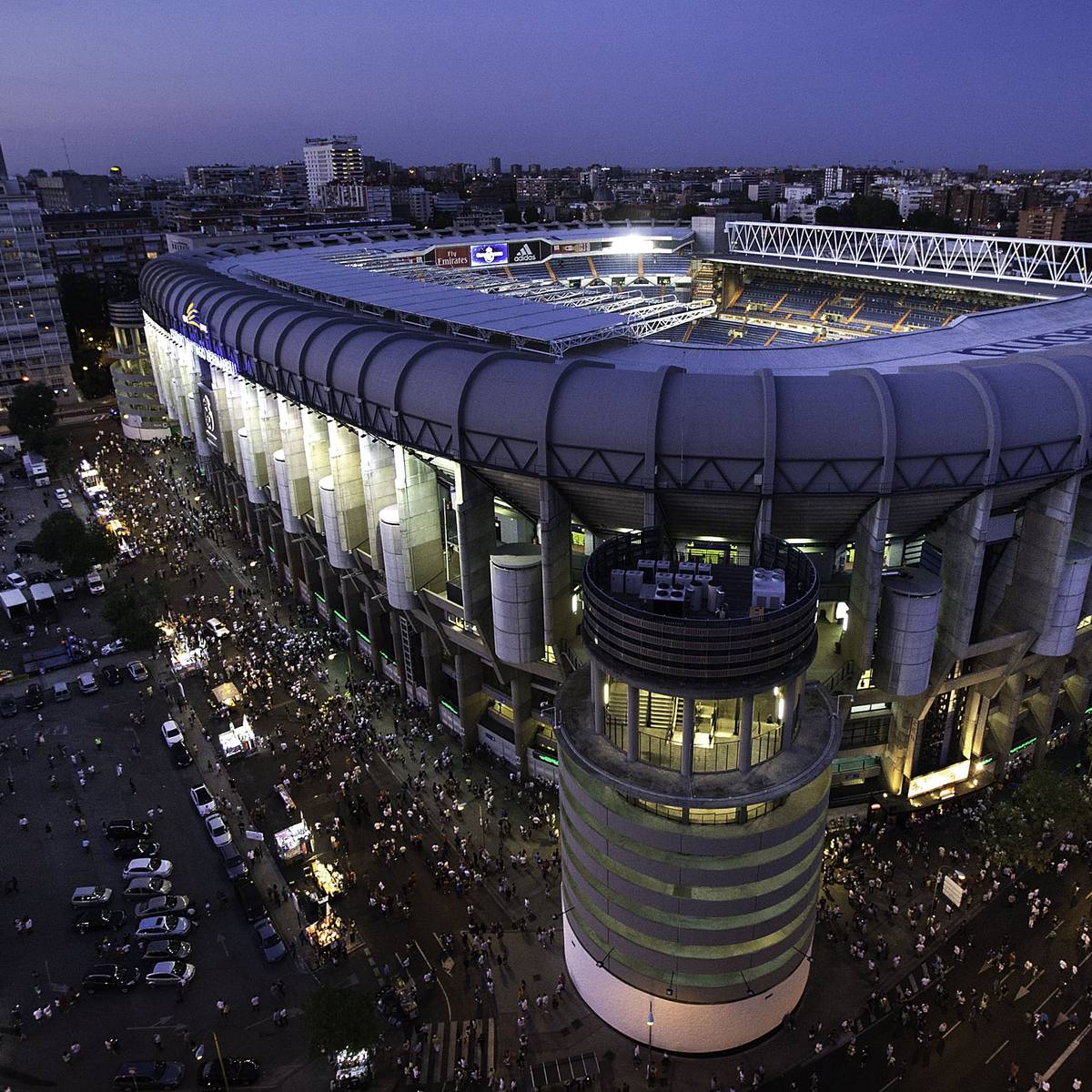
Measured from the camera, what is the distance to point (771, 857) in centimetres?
2772

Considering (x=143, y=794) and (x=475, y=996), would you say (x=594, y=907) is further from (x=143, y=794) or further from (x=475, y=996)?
(x=143, y=794)

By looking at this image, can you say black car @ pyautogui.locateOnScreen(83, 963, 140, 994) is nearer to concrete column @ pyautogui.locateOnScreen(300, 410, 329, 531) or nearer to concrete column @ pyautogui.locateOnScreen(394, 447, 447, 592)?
concrete column @ pyautogui.locateOnScreen(394, 447, 447, 592)

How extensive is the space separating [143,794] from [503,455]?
27.8 m

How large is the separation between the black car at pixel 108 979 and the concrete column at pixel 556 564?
22.1 meters

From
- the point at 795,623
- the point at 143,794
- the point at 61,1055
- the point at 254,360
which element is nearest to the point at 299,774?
the point at 143,794

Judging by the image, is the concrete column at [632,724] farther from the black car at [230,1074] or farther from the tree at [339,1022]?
the black car at [230,1074]

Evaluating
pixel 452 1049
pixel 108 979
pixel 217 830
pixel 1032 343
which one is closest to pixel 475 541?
pixel 217 830

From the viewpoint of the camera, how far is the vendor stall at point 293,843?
39000 mm

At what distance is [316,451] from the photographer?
53.8m

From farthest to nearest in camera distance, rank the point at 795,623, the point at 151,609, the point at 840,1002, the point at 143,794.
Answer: the point at 151,609, the point at 143,794, the point at 840,1002, the point at 795,623

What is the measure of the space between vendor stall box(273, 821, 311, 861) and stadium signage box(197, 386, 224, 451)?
42450mm

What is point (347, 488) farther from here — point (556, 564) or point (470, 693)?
point (556, 564)

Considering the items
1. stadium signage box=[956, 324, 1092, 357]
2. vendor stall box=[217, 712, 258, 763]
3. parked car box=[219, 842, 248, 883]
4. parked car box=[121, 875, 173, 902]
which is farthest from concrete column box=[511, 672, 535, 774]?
stadium signage box=[956, 324, 1092, 357]

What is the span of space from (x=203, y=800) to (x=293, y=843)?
7.32 meters
